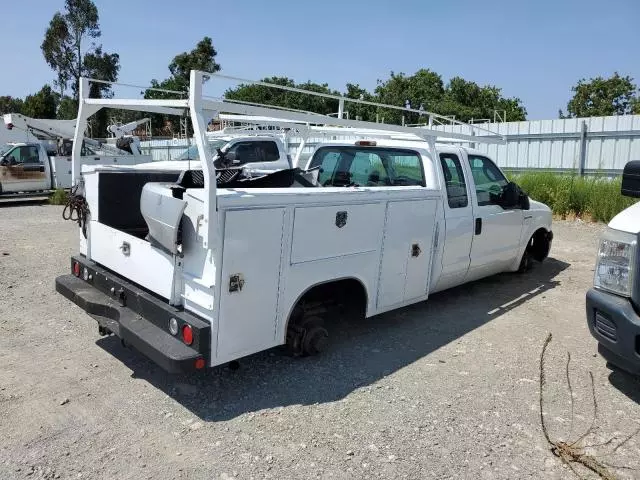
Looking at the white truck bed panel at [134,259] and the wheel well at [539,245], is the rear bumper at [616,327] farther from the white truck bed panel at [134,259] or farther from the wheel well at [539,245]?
the wheel well at [539,245]

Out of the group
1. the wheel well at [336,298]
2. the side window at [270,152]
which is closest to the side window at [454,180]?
the wheel well at [336,298]

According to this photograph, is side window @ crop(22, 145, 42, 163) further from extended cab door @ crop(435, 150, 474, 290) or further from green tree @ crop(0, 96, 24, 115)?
green tree @ crop(0, 96, 24, 115)

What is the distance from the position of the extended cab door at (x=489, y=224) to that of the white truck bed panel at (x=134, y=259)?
3.40m

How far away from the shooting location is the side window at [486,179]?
589 cm

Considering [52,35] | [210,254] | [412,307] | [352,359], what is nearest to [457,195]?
[412,307]

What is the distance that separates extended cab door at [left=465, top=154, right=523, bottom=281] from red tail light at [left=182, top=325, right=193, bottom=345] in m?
3.43

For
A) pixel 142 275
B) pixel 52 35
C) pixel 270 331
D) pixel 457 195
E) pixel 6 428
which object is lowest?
pixel 6 428

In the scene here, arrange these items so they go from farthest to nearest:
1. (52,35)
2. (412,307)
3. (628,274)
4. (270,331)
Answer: (52,35) < (412,307) < (270,331) < (628,274)

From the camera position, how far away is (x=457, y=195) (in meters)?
5.50

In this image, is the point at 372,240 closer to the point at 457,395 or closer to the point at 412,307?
the point at 457,395

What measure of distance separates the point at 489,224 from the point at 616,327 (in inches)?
102

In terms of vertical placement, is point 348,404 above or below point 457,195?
below

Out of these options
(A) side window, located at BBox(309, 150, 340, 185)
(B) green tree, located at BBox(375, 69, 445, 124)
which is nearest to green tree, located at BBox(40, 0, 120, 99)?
(B) green tree, located at BBox(375, 69, 445, 124)

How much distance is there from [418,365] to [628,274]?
173cm
